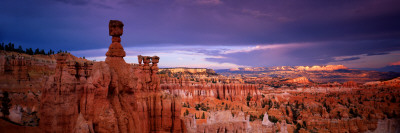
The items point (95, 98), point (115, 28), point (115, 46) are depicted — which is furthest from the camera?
point (115, 28)

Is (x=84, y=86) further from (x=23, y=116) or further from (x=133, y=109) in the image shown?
(x=23, y=116)

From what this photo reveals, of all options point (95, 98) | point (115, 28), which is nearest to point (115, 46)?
point (115, 28)

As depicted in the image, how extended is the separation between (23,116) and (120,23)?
15.6 metres

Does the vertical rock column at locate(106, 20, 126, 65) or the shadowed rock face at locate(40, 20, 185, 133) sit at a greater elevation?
the vertical rock column at locate(106, 20, 126, 65)

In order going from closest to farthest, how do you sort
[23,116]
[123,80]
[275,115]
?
[123,80], [23,116], [275,115]

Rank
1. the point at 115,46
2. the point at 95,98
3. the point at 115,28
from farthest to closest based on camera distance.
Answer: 1. the point at 115,28
2. the point at 115,46
3. the point at 95,98

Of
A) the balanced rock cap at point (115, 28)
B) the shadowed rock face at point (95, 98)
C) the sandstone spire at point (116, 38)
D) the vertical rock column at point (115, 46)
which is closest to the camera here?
the shadowed rock face at point (95, 98)

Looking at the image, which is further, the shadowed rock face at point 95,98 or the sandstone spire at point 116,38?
the sandstone spire at point 116,38

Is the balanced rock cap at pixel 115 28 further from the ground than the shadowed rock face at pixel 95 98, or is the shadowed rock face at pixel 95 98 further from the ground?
the balanced rock cap at pixel 115 28

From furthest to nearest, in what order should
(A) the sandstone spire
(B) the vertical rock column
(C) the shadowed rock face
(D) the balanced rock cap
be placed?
1. (D) the balanced rock cap
2. (A) the sandstone spire
3. (B) the vertical rock column
4. (C) the shadowed rock face

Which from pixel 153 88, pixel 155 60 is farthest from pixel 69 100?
pixel 155 60

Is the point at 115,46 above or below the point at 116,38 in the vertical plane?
below

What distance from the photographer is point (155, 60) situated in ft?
50.1

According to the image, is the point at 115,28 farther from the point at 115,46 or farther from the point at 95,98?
the point at 95,98
